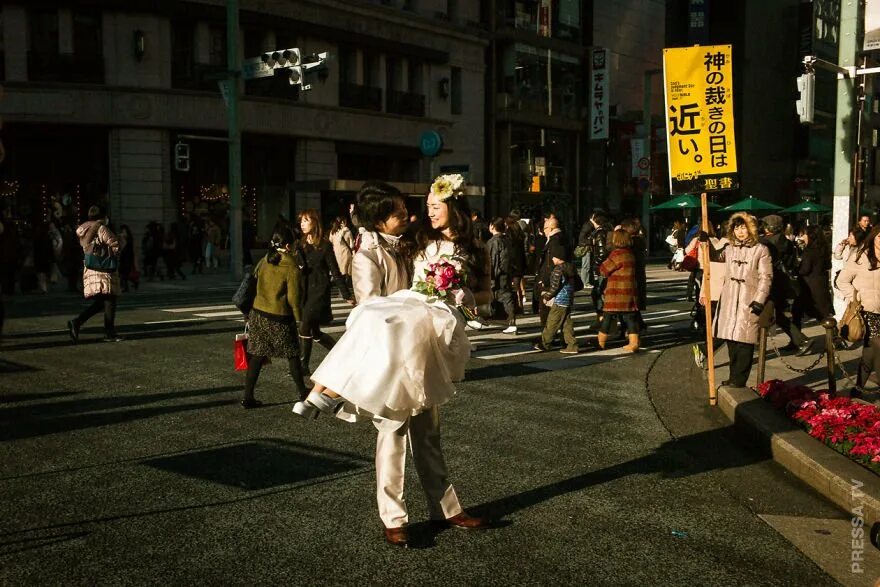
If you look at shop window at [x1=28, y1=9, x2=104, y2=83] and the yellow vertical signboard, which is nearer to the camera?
the yellow vertical signboard

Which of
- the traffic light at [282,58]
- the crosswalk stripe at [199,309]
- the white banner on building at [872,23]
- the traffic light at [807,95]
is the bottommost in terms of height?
the crosswalk stripe at [199,309]

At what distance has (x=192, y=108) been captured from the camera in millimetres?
28062

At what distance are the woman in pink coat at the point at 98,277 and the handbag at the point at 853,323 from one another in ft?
30.1

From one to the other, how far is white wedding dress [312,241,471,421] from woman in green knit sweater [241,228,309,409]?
3465 mm

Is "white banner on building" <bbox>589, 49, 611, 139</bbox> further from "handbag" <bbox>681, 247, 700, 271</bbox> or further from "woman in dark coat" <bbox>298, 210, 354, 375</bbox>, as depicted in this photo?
"woman in dark coat" <bbox>298, 210, 354, 375</bbox>

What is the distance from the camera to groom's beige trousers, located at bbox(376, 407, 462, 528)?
14.2 ft

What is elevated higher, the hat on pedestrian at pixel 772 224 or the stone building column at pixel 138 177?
the stone building column at pixel 138 177

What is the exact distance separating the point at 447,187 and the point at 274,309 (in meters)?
3.52

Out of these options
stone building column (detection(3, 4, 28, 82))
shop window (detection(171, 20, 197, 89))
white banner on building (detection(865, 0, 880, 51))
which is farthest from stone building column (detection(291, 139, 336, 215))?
white banner on building (detection(865, 0, 880, 51))

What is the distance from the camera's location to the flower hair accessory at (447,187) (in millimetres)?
4504

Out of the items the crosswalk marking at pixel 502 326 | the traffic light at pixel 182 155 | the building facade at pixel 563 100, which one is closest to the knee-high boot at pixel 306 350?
the crosswalk marking at pixel 502 326

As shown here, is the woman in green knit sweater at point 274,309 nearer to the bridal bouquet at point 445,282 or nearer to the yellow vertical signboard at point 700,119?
the bridal bouquet at point 445,282

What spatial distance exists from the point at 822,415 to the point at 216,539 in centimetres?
440

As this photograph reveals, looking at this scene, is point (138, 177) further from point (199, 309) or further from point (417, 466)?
point (417, 466)
